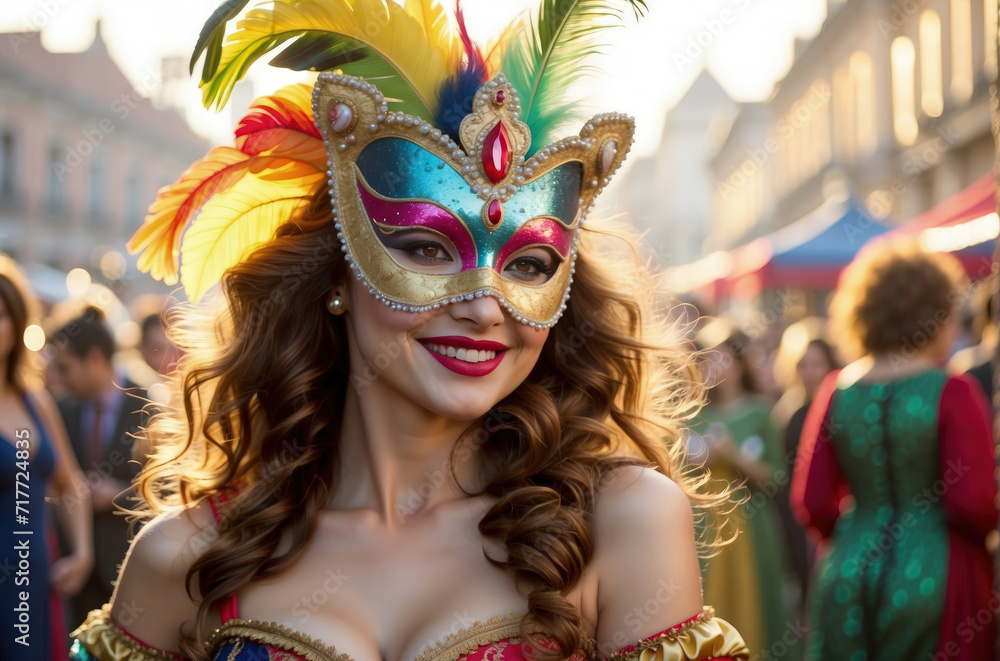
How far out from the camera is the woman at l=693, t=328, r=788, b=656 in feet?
17.4

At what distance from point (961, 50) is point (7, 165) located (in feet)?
81.0

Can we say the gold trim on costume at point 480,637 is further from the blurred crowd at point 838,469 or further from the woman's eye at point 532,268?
the blurred crowd at point 838,469

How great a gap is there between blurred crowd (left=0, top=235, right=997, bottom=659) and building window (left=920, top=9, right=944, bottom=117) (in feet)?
66.5

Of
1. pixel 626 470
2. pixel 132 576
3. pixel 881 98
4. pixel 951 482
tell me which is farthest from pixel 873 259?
pixel 881 98

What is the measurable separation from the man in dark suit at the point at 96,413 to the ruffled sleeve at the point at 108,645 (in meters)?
2.81

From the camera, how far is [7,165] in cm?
2820

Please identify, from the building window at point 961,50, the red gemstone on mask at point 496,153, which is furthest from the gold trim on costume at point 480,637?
the building window at point 961,50

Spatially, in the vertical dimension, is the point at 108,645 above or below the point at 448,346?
below

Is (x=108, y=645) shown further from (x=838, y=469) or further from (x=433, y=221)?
(x=838, y=469)

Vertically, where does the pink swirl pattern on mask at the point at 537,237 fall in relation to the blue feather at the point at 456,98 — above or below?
below

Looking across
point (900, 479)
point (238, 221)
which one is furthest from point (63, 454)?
point (900, 479)

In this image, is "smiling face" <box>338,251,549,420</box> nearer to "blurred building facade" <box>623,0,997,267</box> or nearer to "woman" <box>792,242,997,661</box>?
"blurred building facade" <box>623,0,997,267</box>

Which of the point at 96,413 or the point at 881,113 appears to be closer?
the point at 96,413

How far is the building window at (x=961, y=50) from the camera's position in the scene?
20.7 m
